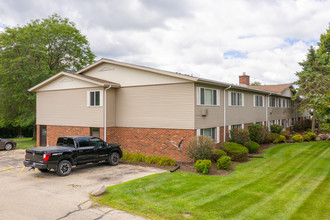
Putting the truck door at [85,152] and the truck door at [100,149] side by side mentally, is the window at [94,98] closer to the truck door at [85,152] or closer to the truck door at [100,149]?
the truck door at [100,149]

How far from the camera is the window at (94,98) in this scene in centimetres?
1747

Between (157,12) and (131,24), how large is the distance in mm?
3166

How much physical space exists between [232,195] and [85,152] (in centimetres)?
773

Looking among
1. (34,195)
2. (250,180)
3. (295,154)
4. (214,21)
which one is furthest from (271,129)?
(34,195)

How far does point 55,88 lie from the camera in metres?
20.1

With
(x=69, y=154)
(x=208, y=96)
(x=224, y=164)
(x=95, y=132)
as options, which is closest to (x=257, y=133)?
(x=208, y=96)

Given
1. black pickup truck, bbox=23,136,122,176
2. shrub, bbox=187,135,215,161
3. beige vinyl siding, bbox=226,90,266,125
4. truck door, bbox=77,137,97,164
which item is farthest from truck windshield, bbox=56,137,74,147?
beige vinyl siding, bbox=226,90,266,125

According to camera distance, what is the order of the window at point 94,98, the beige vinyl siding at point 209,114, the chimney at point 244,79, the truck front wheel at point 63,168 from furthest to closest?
the chimney at point 244,79 < the window at point 94,98 < the beige vinyl siding at point 209,114 < the truck front wheel at point 63,168

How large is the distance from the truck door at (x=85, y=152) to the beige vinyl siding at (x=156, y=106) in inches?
178

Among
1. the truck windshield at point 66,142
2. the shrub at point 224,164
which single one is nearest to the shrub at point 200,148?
the shrub at point 224,164

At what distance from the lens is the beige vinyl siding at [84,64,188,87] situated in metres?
16.0

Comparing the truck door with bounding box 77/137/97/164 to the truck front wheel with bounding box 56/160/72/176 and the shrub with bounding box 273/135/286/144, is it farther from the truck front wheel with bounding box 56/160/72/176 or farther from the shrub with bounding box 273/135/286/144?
the shrub with bounding box 273/135/286/144

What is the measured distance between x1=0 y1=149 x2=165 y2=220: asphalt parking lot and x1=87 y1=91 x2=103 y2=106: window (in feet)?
16.2

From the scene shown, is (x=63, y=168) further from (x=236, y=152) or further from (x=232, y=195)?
(x=236, y=152)
